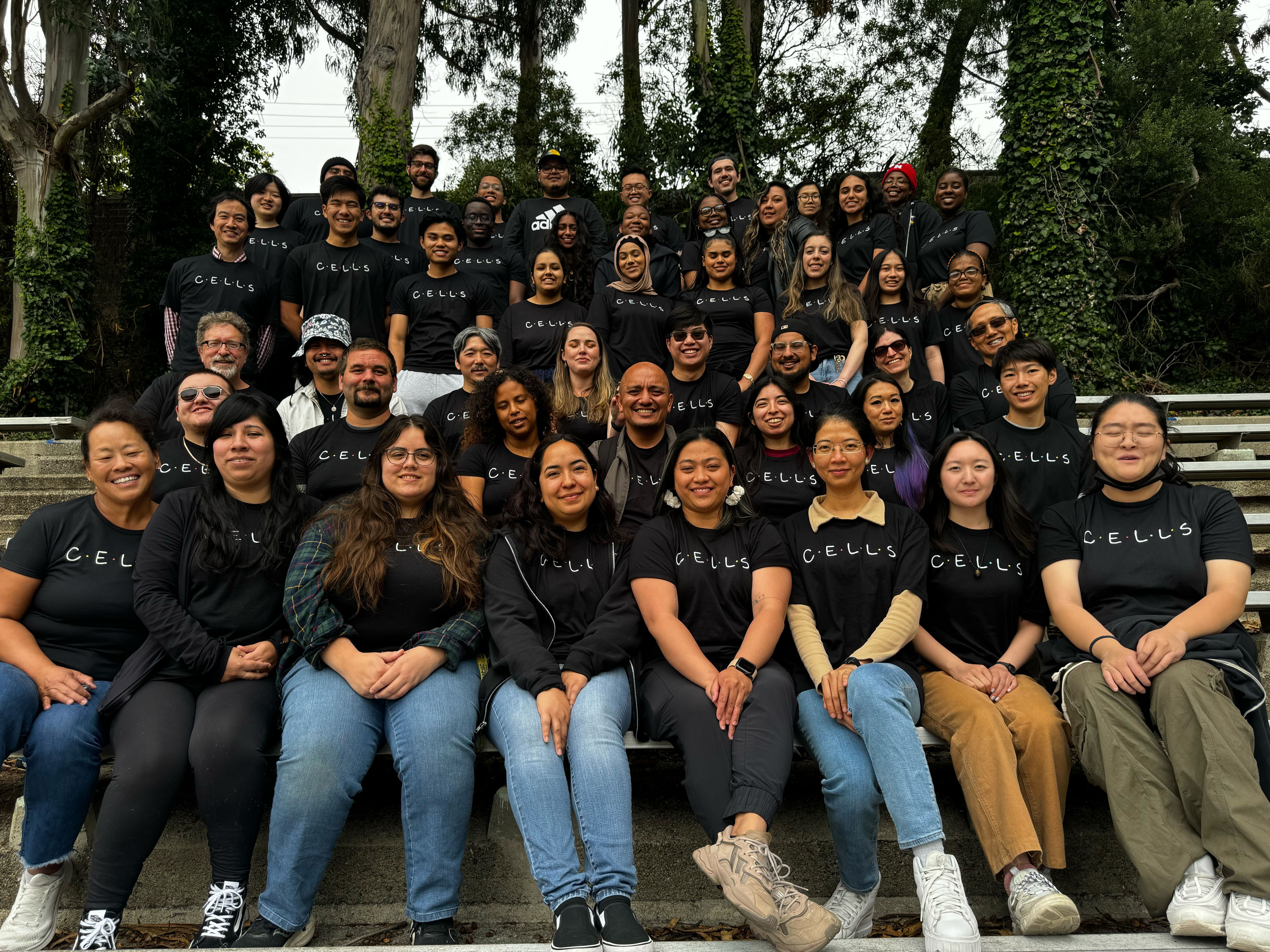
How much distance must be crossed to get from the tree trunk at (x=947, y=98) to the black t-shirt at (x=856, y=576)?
11.3 metres

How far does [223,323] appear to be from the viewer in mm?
4410

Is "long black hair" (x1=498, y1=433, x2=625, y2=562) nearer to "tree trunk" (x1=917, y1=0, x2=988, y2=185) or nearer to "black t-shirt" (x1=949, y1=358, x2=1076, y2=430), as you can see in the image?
"black t-shirt" (x1=949, y1=358, x2=1076, y2=430)

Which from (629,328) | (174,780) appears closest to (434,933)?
(174,780)

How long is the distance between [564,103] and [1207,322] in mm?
9427

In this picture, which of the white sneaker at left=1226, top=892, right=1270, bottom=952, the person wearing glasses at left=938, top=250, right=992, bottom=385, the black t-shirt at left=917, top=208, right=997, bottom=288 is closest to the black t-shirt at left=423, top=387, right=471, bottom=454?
the person wearing glasses at left=938, top=250, right=992, bottom=385

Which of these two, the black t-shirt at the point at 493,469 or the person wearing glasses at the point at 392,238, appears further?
the person wearing glasses at the point at 392,238

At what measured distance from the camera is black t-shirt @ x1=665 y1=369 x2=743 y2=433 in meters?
4.51

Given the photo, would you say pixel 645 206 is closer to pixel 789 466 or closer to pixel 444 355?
pixel 444 355

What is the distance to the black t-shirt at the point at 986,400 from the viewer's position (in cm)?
436

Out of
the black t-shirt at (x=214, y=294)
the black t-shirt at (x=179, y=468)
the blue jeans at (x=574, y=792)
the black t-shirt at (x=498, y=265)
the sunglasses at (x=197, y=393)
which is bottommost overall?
the blue jeans at (x=574, y=792)

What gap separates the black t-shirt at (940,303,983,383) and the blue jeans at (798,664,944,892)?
2.46m

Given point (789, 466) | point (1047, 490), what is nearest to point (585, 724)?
point (789, 466)

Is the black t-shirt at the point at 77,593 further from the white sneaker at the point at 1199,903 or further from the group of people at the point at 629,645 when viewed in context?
the white sneaker at the point at 1199,903

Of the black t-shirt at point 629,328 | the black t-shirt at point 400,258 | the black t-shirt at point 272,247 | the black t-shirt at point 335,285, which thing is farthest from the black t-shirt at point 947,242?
the black t-shirt at point 272,247
